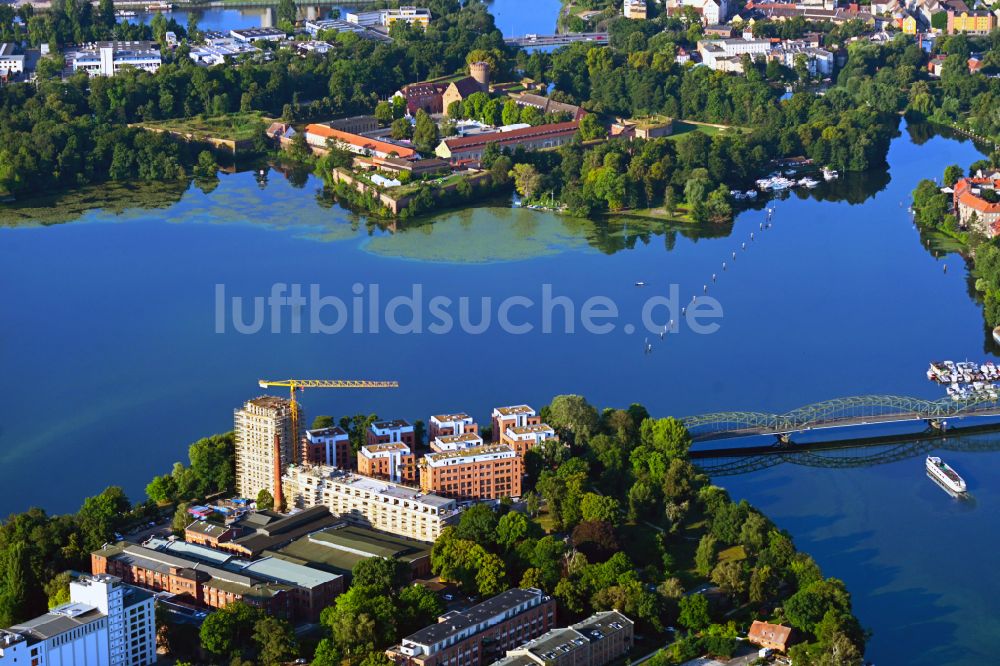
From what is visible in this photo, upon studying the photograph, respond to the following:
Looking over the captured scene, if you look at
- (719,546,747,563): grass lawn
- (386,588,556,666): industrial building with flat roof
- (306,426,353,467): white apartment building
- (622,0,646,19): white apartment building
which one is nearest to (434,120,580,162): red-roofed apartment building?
(622,0,646,19): white apartment building

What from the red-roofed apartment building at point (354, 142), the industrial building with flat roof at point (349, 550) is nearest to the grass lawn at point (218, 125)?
the red-roofed apartment building at point (354, 142)

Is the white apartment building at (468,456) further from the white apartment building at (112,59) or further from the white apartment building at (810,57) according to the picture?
the white apartment building at (810,57)

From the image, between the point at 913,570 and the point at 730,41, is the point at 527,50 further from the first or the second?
the point at 913,570

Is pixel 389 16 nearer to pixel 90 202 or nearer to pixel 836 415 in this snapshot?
pixel 90 202

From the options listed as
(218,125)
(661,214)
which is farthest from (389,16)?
(661,214)

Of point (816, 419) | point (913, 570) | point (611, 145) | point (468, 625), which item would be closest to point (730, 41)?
point (611, 145)
